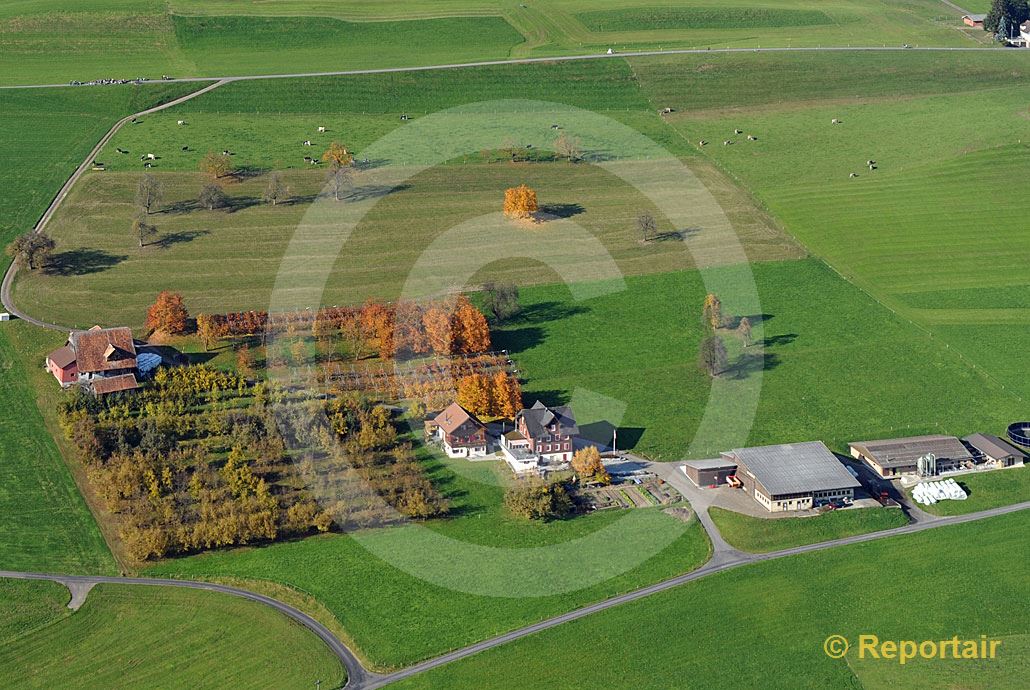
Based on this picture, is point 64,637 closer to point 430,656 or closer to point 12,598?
point 12,598

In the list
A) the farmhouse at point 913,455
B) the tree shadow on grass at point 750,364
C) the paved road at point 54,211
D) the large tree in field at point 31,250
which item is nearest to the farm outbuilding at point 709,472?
the farmhouse at point 913,455

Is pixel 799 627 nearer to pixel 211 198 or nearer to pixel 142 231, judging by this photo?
pixel 142 231

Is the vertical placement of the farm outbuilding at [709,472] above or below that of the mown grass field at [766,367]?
below

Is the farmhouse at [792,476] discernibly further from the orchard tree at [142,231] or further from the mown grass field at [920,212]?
the orchard tree at [142,231]

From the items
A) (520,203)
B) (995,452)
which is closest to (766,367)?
(995,452)

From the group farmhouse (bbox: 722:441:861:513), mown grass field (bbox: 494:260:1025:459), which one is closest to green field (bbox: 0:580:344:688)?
mown grass field (bbox: 494:260:1025:459)

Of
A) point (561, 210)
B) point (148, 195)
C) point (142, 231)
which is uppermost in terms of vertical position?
point (148, 195)

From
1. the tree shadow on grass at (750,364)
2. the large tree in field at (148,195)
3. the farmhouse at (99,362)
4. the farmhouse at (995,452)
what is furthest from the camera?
the large tree in field at (148,195)

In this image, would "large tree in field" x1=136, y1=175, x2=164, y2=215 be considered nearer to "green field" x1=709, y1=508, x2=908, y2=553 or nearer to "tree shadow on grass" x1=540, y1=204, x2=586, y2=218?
"tree shadow on grass" x1=540, y1=204, x2=586, y2=218
